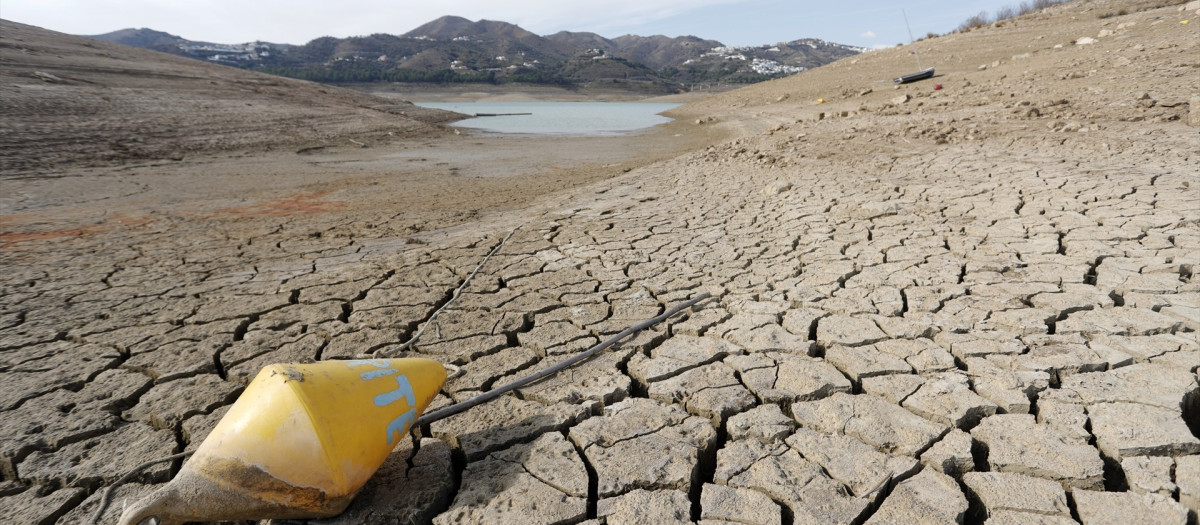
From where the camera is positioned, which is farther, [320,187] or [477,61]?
[477,61]

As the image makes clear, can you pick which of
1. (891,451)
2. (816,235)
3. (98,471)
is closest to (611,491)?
(891,451)

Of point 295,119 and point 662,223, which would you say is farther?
point 295,119

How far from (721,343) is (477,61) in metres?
75.4

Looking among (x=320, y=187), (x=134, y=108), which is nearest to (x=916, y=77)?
(x=320, y=187)

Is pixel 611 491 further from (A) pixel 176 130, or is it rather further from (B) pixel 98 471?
(A) pixel 176 130

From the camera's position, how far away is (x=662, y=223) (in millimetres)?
4328

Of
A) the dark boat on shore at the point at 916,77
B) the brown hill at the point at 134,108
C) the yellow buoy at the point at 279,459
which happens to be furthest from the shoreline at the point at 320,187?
the dark boat on shore at the point at 916,77

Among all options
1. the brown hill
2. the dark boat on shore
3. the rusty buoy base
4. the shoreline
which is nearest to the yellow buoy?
the rusty buoy base

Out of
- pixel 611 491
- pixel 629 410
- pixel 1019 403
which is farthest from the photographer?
pixel 629 410

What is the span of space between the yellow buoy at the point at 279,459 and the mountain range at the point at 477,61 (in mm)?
52685

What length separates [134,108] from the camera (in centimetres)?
1101

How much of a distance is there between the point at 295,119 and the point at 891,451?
46.5 feet

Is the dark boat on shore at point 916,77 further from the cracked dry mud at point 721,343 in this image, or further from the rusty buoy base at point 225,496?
the rusty buoy base at point 225,496

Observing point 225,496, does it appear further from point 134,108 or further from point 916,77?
point 916,77
